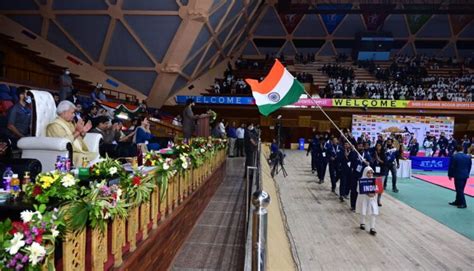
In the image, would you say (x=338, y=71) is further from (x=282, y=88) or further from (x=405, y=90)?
(x=282, y=88)

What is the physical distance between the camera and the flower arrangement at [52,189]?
2125 mm

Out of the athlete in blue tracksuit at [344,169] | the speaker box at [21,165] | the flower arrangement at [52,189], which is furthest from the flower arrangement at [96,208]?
the athlete in blue tracksuit at [344,169]

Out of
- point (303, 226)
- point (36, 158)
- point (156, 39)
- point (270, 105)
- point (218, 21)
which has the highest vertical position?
point (218, 21)

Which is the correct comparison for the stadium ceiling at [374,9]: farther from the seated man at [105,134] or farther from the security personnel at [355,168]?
the seated man at [105,134]

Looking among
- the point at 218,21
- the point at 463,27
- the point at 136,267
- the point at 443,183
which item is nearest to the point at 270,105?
the point at 136,267

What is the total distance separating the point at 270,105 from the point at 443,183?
899 cm

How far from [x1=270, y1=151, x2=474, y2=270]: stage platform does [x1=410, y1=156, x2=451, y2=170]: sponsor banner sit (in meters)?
7.19

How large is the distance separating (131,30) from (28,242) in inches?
600

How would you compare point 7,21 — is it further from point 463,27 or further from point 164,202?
point 463,27

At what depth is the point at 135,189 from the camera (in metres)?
2.67

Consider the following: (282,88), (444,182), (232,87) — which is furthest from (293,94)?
(232,87)

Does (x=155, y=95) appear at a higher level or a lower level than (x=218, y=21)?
lower

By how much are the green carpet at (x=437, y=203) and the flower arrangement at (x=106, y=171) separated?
6.09 m

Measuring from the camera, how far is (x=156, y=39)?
51.6 ft
